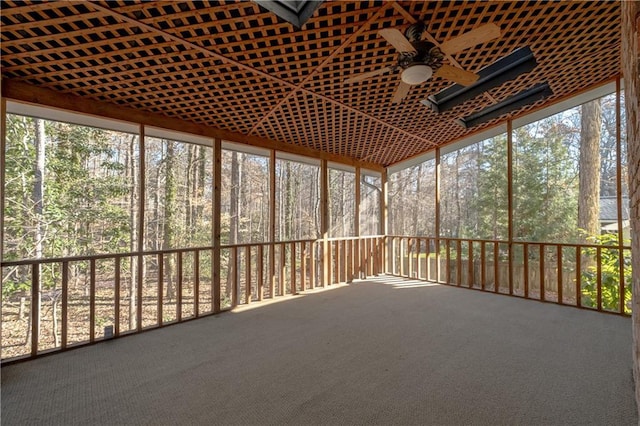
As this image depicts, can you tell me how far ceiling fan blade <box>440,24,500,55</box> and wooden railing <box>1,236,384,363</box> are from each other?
339 cm

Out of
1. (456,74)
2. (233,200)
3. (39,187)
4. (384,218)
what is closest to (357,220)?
(384,218)

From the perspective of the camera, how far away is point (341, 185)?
1201 centimetres

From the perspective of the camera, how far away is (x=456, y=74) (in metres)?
2.46

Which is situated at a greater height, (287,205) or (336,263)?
(287,205)

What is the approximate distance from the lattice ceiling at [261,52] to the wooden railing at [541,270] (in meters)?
2.48

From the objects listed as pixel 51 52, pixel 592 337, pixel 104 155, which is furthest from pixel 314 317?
pixel 104 155

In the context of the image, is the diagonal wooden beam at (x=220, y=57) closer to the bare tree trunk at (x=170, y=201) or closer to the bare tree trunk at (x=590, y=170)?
the bare tree trunk at (x=170, y=201)

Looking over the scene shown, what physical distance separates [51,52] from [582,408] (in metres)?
4.62

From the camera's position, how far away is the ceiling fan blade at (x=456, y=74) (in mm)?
2373

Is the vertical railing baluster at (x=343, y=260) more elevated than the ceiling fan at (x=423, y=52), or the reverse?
the ceiling fan at (x=423, y=52)

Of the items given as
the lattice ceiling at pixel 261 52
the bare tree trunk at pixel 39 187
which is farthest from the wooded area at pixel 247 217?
the lattice ceiling at pixel 261 52

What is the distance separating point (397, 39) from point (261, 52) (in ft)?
3.83

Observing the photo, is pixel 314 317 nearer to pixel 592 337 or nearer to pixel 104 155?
pixel 592 337

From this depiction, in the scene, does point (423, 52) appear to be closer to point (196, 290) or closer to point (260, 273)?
point (260, 273)
